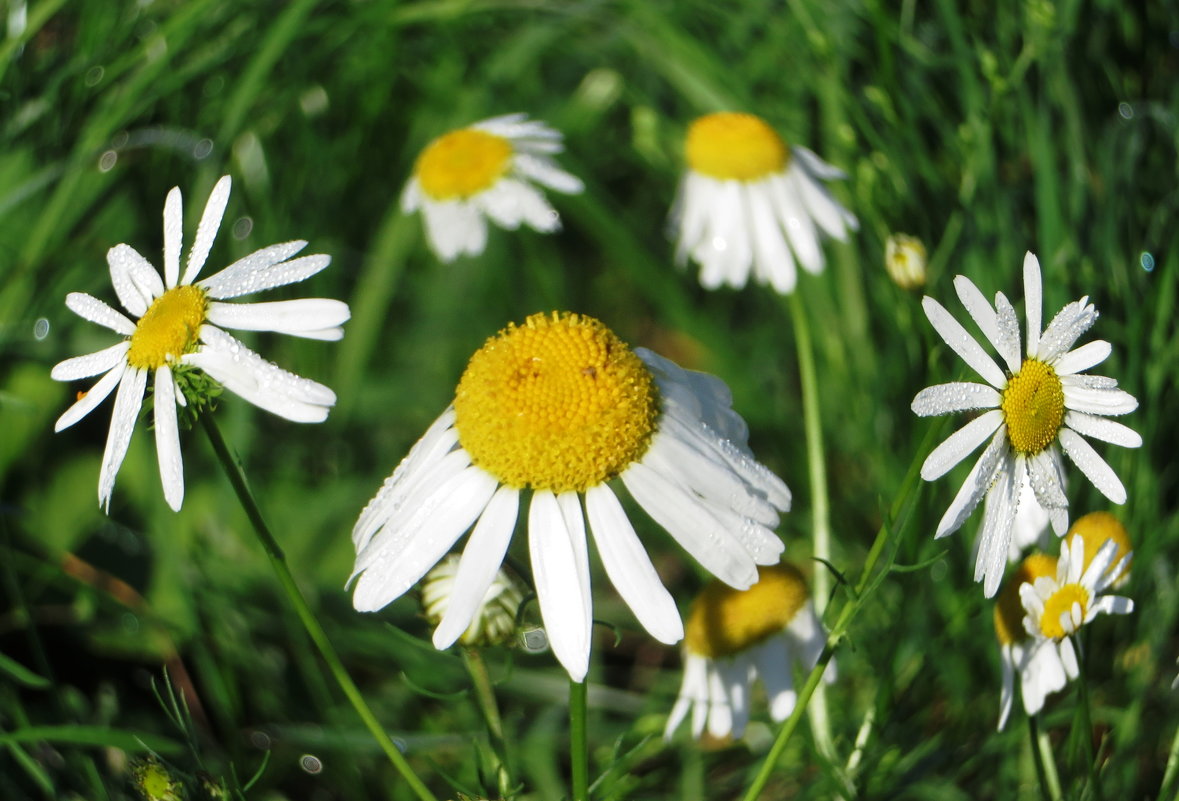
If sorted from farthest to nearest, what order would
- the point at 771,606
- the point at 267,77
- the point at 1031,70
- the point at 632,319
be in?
the point at 632,319
the point at 267,77
the point at 1031,70
the point at 771,606

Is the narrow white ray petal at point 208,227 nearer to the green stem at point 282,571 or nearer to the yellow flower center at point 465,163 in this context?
the green stem at point 282,571

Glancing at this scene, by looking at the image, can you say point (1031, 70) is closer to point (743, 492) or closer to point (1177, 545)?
point (1177, 545)

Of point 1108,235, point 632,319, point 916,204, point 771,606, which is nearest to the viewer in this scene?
point 771,606

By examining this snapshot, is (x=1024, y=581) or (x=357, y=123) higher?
(x=357, y=123)

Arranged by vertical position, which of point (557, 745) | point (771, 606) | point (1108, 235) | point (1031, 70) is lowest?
point (557, 745)

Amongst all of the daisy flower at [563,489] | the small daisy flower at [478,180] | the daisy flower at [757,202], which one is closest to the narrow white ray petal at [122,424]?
the daisy flower at [563,489]

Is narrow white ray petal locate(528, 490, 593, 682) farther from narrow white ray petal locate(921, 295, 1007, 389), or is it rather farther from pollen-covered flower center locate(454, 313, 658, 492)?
narrow white ray petal locate(921, 295, 1007, 389)

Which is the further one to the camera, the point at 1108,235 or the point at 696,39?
the point at 696,39

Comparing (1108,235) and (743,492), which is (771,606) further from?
(1108,235)

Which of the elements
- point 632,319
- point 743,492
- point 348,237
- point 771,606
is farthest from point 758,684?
point 348,237

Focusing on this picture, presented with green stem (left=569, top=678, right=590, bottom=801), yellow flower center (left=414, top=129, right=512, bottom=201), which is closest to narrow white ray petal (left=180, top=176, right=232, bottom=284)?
green stem (left=569, top=678, right=590, bottom=801)
